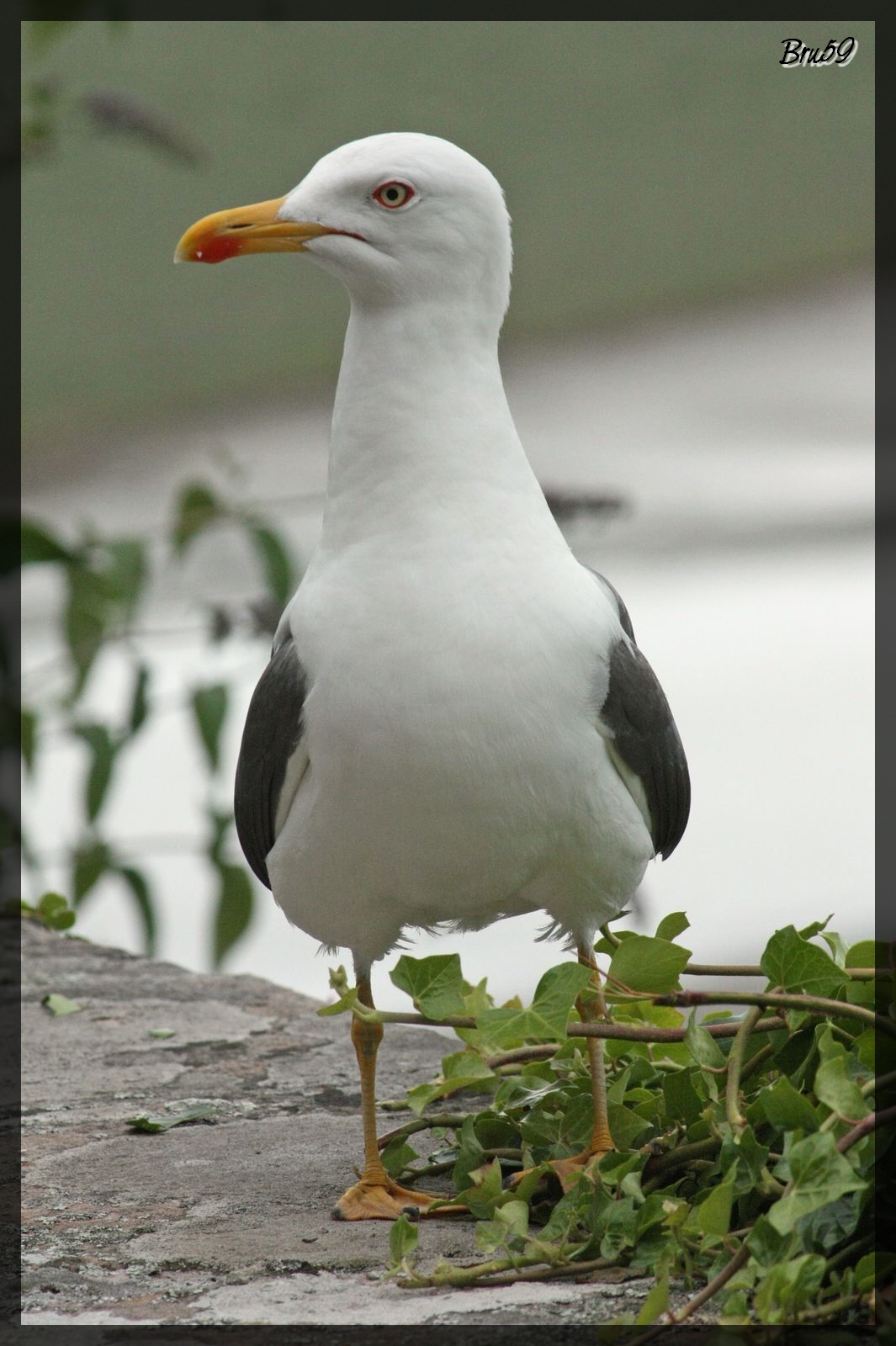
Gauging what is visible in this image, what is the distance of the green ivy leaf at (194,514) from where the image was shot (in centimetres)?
353

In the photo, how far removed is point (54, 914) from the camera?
3467 mm

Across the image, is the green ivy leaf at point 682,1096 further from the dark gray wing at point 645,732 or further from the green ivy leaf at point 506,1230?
the dark gray wing at point 645,732

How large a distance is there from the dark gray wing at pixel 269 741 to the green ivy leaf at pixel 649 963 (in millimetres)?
450

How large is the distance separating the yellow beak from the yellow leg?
918 mm

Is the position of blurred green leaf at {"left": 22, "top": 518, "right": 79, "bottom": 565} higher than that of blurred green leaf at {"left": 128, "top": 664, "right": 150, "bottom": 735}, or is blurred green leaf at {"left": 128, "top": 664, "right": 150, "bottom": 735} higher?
blurred green leaf at {"left": 22, "top": 518, "right": 79, "bottom": 565}

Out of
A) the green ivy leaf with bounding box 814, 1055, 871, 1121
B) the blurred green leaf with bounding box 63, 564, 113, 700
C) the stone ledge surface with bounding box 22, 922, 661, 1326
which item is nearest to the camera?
the green ivy leaf with bounding box 814, 1055, 871, 1121

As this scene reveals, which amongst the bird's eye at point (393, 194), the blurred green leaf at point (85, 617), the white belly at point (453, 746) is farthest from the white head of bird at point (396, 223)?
the blurred green leaf at point (85, 617)

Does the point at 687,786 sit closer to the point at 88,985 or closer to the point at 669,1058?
the point at 669,1058

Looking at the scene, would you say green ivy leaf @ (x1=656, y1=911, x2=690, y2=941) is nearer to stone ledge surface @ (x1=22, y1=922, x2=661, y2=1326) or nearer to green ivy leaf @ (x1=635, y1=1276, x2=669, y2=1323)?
stone ledge surface @ (x1=22, y1=922, x2=661, y2=1326)

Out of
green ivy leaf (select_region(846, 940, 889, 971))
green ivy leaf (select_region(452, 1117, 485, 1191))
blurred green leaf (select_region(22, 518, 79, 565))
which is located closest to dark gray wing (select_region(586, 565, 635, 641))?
green ivy leaf (select_region(846, 940, 889, 971))

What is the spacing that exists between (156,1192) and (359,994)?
0.36 meters

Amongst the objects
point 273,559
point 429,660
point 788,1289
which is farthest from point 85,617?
point 788,1289

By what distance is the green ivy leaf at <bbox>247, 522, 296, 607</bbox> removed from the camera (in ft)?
11.4

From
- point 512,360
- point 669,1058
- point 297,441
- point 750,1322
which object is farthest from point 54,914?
point 512,360
